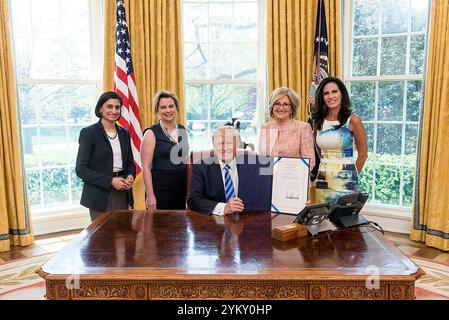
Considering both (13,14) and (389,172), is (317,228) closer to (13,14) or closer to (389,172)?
(389,172)

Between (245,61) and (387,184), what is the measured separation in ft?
6.45

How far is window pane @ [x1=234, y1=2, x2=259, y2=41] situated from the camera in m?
4.62

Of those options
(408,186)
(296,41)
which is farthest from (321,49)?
(408,186)

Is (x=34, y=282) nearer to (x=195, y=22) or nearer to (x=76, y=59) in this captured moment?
(x=76, y=59)

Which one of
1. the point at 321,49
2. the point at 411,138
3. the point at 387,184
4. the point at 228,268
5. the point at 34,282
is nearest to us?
the point at 228,268

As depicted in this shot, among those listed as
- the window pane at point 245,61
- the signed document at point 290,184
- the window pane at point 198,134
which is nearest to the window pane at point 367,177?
the window pane at point 245,61

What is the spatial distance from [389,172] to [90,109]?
3181 mm

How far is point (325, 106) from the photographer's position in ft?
9.40

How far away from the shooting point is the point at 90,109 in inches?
182

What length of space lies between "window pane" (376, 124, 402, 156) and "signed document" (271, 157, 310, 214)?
2581mm

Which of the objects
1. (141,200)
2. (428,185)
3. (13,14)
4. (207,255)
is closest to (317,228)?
(207,255)

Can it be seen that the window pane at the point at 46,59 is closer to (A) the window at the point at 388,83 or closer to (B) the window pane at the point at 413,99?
(A) the window at the point at 388,83

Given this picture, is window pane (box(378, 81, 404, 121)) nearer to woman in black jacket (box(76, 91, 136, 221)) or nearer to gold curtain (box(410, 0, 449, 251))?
gold curtain (box(410, 0, 449, 251))

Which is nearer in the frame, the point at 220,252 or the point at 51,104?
the point at 220,252
